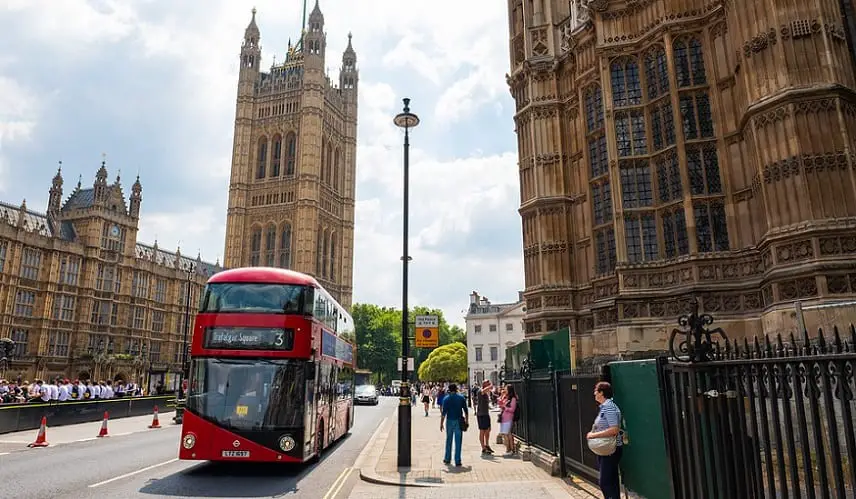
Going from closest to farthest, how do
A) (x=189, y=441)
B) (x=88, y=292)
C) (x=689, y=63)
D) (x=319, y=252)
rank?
(x=189, y=441)
(x=689, y=63)
(x=88, y=292)
(x=319, y=252)

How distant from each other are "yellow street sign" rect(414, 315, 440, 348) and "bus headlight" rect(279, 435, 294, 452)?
20.4ft

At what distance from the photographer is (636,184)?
19359 mm

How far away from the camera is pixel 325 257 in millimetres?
90375

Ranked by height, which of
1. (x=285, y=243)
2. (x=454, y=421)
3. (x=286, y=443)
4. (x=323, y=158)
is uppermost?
(x=323, y=158)

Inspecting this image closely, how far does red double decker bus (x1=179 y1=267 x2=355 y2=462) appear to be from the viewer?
420 inches

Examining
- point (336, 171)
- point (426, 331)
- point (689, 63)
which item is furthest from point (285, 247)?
point (689, 63)

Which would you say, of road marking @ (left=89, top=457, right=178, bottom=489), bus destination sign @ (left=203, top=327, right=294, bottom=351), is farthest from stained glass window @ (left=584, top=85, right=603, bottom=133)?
road marking @ (left=89, top=457, right=178, bottom=489)

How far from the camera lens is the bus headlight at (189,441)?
10.5 m

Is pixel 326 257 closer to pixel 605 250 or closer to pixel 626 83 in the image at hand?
pixel 605 250

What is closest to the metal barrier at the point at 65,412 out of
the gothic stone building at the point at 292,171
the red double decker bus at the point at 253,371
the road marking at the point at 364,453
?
the road marking at the point at 364,453

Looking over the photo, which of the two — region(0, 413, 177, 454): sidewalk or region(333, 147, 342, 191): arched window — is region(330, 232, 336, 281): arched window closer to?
region(333, 147, 342, 191): arched window

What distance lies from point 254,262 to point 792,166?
266 feet

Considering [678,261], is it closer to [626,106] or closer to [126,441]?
[626,106]

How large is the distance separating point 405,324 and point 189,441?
206 inches
